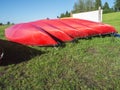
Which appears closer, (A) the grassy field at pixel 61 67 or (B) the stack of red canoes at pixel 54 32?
(A) the grassy field at pixel 61 67

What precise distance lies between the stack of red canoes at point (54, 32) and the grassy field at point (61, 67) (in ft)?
0.87

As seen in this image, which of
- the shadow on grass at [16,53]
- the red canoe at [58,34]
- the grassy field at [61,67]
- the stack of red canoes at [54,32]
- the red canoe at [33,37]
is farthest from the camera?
the red canoe at [58,34]

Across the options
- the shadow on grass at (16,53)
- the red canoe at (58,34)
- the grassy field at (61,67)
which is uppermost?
the red canoe at (58,34)

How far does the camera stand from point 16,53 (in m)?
5.46

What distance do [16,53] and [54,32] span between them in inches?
63.0

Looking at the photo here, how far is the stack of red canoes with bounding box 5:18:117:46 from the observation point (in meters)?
6.19

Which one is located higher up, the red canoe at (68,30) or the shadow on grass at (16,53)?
the red canoe at (68,30)

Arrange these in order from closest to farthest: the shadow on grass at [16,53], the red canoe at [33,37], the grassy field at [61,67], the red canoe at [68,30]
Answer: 1. the grassy field at [61,67]
2. the shadow on grass at [16,53]
3. the red canoe at [33,37]
4. the red canoe at [68,30]

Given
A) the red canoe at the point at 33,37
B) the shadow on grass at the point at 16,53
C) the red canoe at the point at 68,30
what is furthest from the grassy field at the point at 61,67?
the red canoe at the point at 68,30

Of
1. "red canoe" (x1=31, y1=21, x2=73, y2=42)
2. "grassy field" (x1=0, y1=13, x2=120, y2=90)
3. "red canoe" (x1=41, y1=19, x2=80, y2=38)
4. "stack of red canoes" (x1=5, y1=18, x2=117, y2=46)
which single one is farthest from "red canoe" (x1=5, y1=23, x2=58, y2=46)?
"red canoe" (x1=41, y1=19, x2=80, y2=38)

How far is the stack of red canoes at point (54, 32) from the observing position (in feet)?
20.3

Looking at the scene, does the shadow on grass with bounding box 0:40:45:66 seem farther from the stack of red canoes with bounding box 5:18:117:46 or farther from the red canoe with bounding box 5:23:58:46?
the stack of red canoes with bounding box 5:18:117:46

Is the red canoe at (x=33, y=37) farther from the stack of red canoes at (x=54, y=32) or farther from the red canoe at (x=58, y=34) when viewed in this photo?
the red canoe at (x=58, y=34)

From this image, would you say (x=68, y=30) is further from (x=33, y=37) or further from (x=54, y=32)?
(x=33, y=37)
